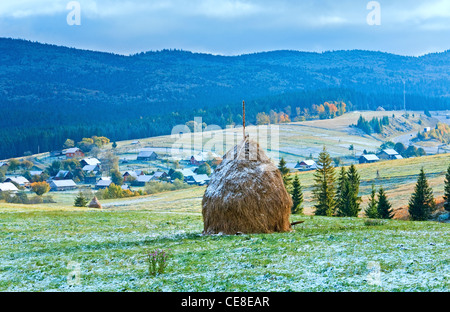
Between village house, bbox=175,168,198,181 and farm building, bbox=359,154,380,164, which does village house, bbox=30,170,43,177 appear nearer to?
village house, bbox=175,168,198,181

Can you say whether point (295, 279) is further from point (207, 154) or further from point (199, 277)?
point (207, 154)

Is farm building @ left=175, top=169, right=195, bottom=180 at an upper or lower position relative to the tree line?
lower

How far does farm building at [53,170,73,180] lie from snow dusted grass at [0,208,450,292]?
162232 mm

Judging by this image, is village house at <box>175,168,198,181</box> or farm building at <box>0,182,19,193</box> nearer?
farm building at <box>0,182,19,193</box>

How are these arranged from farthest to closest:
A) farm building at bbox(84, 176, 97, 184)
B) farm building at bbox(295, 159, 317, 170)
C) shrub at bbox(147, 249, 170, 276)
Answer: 1. farm building at bbox(84, 176, 97, 184)
2. farm building at bbox(295, 159, 317, 170)
3. shrub at bbox(147, 249, 170, 276)

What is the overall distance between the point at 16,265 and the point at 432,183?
290 ft

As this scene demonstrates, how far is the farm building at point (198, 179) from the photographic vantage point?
552 ft

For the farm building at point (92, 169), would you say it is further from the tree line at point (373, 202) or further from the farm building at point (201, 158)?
the tree line at point (373, 202)

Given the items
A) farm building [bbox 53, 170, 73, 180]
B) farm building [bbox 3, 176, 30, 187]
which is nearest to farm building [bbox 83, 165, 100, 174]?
farm building [bbox 53, 170, 73, 180]

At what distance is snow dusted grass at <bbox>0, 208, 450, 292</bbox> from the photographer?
1598cm

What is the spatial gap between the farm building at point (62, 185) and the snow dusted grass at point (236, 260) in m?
148

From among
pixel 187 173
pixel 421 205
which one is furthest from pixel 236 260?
pixel 187 173
